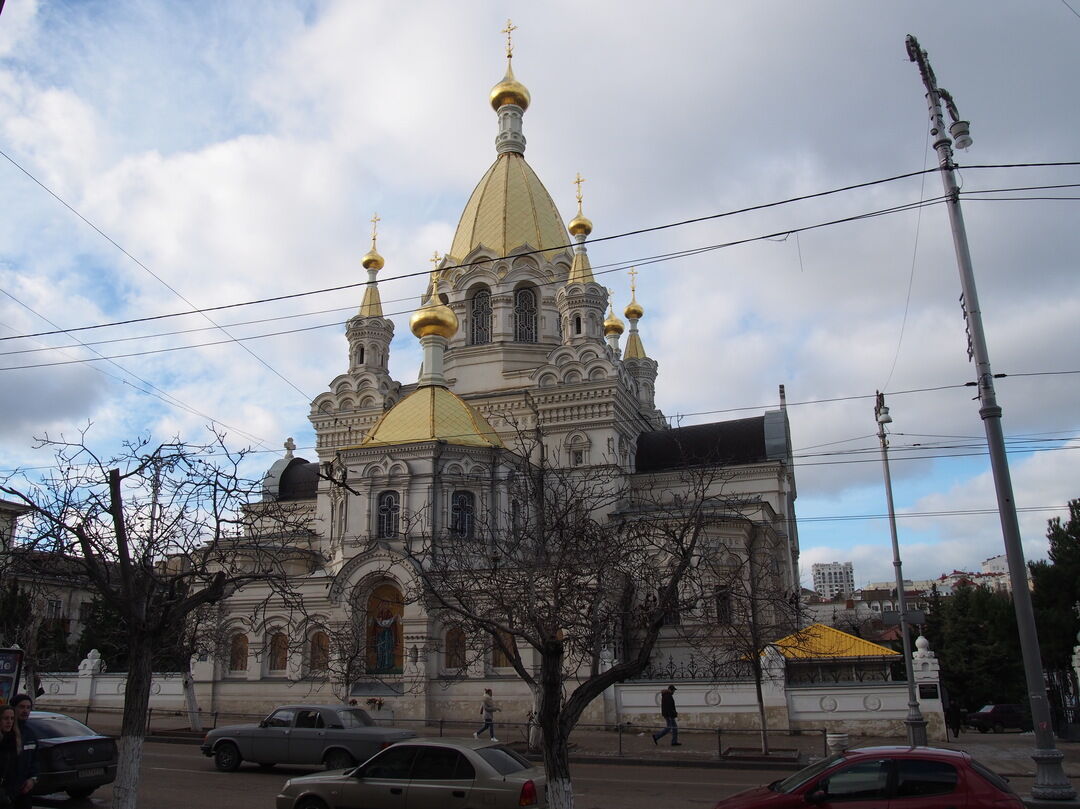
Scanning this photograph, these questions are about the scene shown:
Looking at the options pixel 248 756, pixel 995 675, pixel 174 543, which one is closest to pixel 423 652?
pixel 248 756

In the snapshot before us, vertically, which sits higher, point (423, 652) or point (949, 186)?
point (949, 186)

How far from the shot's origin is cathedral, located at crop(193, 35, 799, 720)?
28.3m

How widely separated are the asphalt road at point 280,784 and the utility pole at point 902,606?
5.16 meters

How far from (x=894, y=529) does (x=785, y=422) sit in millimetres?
18503

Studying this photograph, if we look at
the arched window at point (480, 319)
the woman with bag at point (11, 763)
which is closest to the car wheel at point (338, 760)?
the woman with bag at point (11, 763)

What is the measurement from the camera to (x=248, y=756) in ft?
53.6

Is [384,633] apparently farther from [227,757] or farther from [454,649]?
[227,757]

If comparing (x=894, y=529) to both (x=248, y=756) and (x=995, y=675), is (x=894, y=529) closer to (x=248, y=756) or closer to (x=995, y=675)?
(x=248, y=756)

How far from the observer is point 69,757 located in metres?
12.3

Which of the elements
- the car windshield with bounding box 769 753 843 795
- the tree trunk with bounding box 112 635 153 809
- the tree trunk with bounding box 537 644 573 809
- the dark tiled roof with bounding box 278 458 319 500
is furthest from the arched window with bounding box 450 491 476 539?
the car windshield with bounding box 769 753 843 795

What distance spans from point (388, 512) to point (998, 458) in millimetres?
23758

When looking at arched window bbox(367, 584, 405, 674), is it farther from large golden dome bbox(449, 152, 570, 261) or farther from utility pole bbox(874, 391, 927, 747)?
large golden dome bbox(449, 152, 570, 261)

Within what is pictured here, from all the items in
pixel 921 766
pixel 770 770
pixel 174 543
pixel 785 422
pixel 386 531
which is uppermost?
pixel 785 422

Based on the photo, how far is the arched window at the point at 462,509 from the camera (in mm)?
31781
